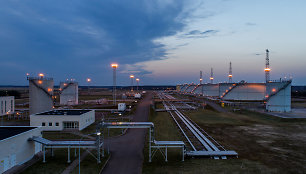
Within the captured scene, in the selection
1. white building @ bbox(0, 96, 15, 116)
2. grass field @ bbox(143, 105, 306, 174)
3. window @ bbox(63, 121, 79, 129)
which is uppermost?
white building @ bbox(0, 96, 15, 116)

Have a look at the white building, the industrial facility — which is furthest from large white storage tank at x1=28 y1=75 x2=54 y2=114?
the industrial facility

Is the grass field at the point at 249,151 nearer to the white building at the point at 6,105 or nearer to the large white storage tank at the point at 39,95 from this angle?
the large white storage tank at the point at 39,95

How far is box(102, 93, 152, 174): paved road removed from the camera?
19938 millimetres

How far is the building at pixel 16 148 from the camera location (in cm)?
1866

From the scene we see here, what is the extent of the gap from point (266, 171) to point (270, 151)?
24.4ft

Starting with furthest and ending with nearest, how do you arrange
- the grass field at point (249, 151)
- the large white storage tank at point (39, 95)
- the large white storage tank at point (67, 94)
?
the large white storage tank at point (67, 94), the large white storage tank at point (39, 95), the grass field at point (249, 151)

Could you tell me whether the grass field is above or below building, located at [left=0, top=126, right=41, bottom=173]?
below

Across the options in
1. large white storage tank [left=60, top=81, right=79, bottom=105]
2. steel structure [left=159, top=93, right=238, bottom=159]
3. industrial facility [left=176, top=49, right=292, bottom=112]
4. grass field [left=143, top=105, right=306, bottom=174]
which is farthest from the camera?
large white storage tank [left=60, top=81, right=79, bottom=105]

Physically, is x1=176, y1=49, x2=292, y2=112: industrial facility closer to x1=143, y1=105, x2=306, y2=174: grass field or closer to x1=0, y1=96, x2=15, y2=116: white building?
x1=143, y1=105, x2=306, y2=174: grass field

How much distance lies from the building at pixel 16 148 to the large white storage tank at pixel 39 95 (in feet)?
80.8

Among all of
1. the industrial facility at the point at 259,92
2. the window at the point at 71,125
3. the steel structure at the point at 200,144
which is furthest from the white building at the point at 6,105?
the industrial facility at the point at 259,92

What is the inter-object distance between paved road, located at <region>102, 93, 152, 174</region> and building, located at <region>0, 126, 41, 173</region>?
32.3 ft

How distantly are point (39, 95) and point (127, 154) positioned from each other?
3530 cm

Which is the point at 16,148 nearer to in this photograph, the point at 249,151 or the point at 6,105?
the point at 249,151
